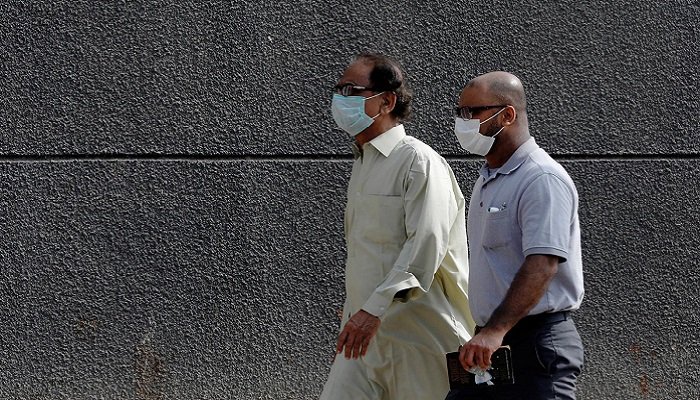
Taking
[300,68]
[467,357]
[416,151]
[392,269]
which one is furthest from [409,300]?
[300,68]

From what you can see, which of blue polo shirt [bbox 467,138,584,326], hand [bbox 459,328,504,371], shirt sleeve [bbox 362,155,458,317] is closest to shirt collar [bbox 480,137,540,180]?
blue polo shirt [bbox 467,138,584,326]

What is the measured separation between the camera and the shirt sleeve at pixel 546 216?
3377 millimetres

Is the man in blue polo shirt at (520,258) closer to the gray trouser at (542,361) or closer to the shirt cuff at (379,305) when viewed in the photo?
the gray trouser at (542,361)

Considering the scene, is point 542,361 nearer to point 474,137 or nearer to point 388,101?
point 474,137

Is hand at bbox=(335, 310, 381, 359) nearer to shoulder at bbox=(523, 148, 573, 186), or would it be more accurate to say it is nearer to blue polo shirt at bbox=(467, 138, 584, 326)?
blue polo shirt at bbox=(467, 138, 584, 326)

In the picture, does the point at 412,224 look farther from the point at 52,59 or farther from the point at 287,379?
the point at 52,59

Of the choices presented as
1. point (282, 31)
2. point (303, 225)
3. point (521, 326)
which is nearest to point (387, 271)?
point (521, 326)

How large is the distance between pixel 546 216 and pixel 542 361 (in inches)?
17.1

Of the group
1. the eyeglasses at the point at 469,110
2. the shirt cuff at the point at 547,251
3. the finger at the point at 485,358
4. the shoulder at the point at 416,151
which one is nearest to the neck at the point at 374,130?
the shoulder at the point at 416,151

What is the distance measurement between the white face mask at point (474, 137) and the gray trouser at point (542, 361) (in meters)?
0.63

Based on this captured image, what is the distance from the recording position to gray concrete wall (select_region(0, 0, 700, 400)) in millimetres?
5543

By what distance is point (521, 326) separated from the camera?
3486mm

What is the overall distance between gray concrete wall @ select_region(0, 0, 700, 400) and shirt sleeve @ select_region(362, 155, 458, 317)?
5.73 feet

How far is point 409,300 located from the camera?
3996 millimetres
